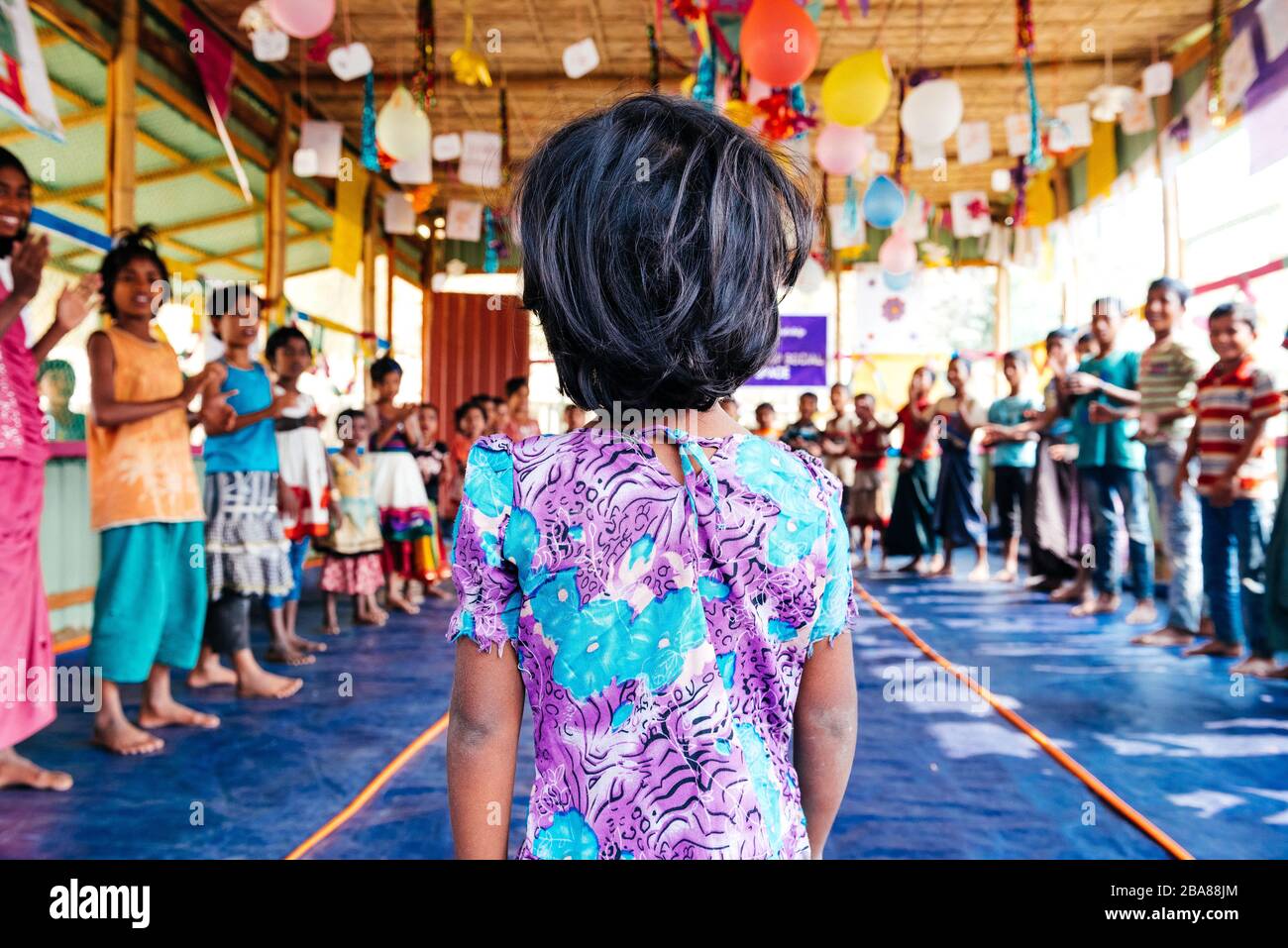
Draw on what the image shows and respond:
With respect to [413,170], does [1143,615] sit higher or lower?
lower

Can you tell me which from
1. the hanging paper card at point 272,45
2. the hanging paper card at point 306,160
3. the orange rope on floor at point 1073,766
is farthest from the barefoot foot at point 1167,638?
the hanging paper card at point 306,160

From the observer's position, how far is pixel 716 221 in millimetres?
619

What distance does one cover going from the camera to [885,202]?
5023mm

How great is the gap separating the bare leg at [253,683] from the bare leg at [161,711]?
0.34 metres

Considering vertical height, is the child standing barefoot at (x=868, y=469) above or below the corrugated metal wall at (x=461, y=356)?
below

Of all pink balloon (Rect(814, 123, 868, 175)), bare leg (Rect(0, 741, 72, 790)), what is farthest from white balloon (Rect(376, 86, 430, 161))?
bare leg (Rect(0, 741, 72, 790))

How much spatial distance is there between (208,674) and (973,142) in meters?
5.51

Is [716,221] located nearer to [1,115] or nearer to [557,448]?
[557,448]

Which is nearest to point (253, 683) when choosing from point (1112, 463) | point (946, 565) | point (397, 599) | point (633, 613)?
point (397, 599)

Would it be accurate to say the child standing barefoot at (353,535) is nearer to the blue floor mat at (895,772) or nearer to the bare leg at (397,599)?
the bare leg at (397,599)

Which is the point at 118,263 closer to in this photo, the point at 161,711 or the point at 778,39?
the point at 161,711

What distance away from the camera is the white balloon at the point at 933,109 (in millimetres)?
4258

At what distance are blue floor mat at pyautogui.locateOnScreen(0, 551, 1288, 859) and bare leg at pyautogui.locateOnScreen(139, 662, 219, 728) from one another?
72mm
